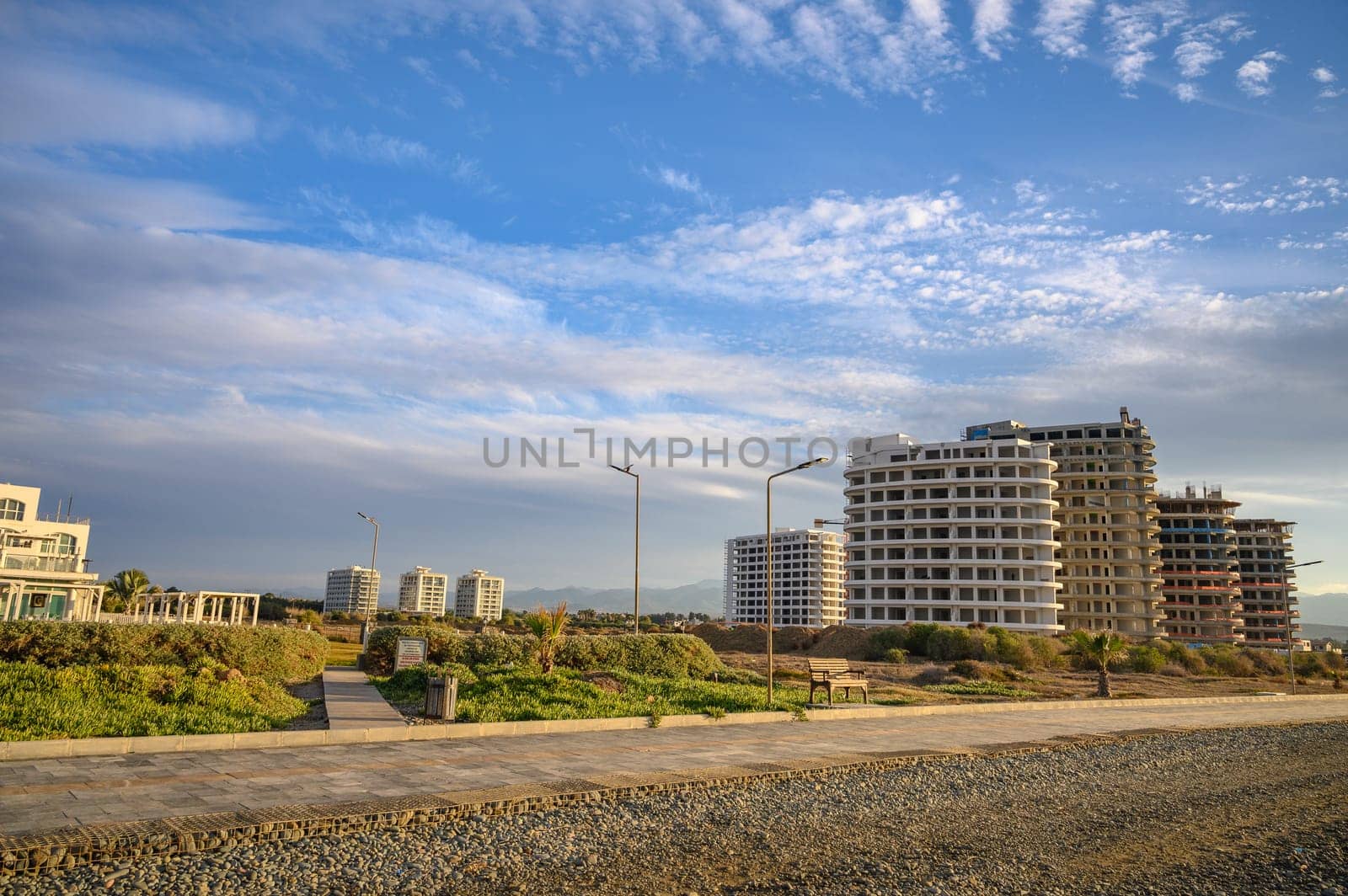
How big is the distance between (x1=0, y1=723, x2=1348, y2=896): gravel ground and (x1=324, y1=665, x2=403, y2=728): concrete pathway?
6.55m

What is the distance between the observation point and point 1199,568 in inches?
4469

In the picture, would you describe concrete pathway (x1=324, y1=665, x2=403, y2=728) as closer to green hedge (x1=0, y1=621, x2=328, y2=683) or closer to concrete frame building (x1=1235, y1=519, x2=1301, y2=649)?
green hedge (x1=0, y1=621, x2=328, y2=683)

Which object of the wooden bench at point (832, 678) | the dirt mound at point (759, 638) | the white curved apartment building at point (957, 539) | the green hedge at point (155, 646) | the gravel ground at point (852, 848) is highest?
the white curved apartment building at point (957, 539)

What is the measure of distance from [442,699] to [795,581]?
5628 inches

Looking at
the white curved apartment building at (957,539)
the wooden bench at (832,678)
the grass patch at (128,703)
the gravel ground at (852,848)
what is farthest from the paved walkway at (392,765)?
the white curved apartment building at (957,539)

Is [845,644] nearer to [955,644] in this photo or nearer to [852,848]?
[955,644]

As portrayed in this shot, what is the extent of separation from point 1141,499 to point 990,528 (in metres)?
27.8

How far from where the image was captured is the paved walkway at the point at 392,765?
8.57 metres

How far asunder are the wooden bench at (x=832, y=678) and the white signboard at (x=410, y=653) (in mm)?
9831

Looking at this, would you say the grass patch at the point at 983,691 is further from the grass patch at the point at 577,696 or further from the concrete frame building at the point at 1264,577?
the concrete frame building at the point at 1264,577

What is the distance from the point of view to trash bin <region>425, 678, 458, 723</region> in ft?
51.8

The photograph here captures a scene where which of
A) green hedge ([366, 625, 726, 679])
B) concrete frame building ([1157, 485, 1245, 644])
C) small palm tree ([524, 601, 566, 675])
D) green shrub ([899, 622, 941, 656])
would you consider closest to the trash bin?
small palm tree ([524, 601, 566, 675])

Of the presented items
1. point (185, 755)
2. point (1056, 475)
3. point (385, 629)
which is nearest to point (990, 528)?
point (1056, 475)

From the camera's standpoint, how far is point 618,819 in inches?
360
